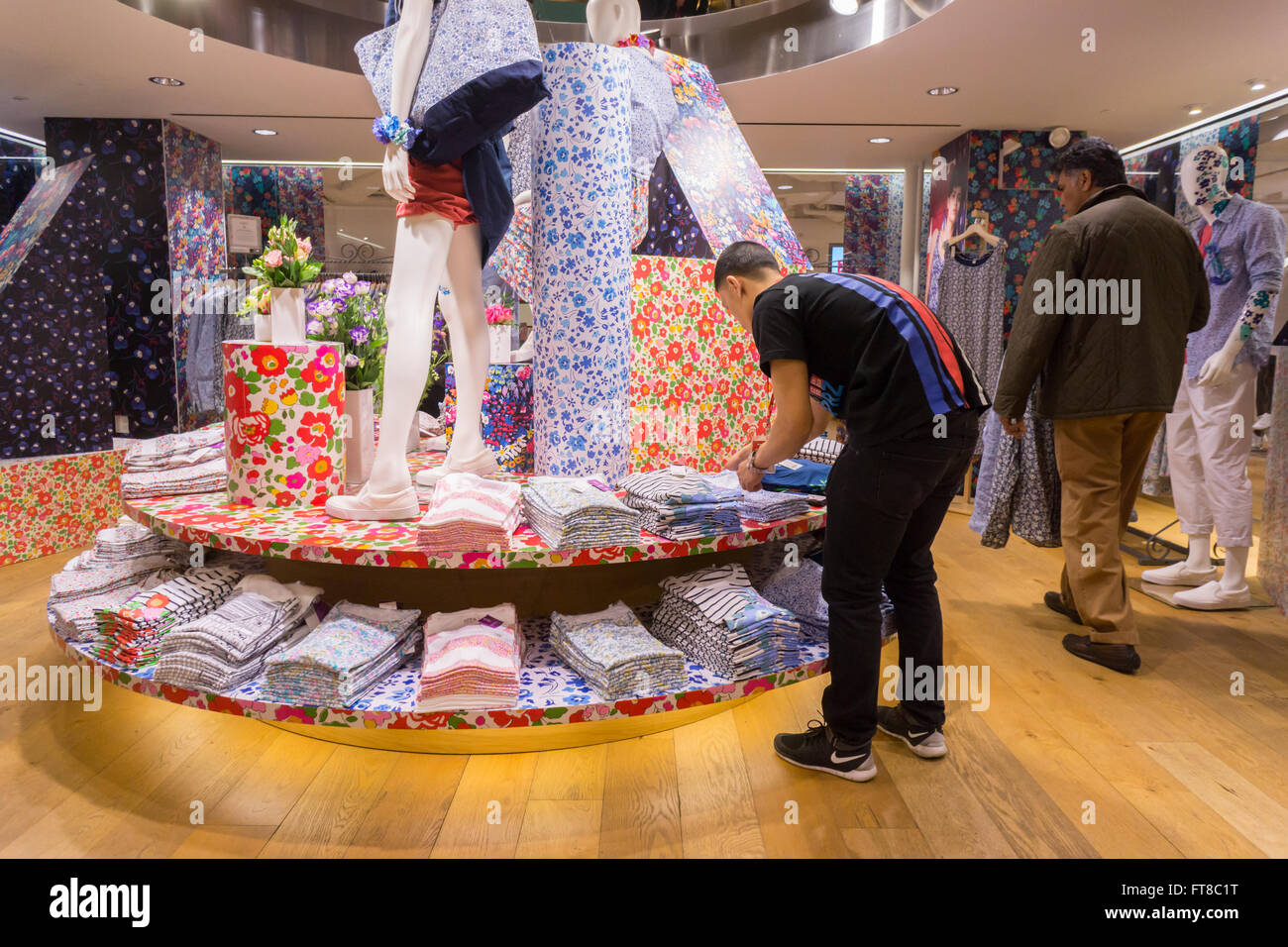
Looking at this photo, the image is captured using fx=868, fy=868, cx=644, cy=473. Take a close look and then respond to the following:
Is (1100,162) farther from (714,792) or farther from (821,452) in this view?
(714,792)

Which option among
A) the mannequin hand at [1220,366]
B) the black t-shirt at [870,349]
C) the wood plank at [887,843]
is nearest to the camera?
the wood plank at [887,843]

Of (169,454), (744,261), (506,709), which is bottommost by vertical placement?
(506,709)

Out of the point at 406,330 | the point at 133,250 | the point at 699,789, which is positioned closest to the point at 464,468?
the point at 406,330

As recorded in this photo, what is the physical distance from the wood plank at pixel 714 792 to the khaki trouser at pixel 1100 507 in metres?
1.36

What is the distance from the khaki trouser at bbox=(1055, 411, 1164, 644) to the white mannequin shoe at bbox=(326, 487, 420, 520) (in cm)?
216

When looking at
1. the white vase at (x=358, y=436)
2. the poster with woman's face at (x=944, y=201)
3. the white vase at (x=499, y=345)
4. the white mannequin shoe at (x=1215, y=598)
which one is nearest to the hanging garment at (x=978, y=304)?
the poster with woman's face at (x=944, y=201)

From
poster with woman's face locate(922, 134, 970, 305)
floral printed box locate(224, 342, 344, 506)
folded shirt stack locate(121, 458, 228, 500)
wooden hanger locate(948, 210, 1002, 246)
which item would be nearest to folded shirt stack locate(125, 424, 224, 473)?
folded shirt stack locate(121, 458, 228, 500)

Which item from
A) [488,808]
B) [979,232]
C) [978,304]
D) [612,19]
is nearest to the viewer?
[488,808]

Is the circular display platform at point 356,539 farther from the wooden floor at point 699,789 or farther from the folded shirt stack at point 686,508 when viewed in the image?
the wooden floor at point 699,789

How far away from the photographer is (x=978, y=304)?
A: 6.19 meters

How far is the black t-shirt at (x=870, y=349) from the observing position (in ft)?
6.39

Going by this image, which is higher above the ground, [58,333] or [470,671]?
[58,333]

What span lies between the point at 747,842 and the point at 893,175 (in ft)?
24.4

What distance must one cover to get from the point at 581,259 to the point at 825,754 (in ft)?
5.37
